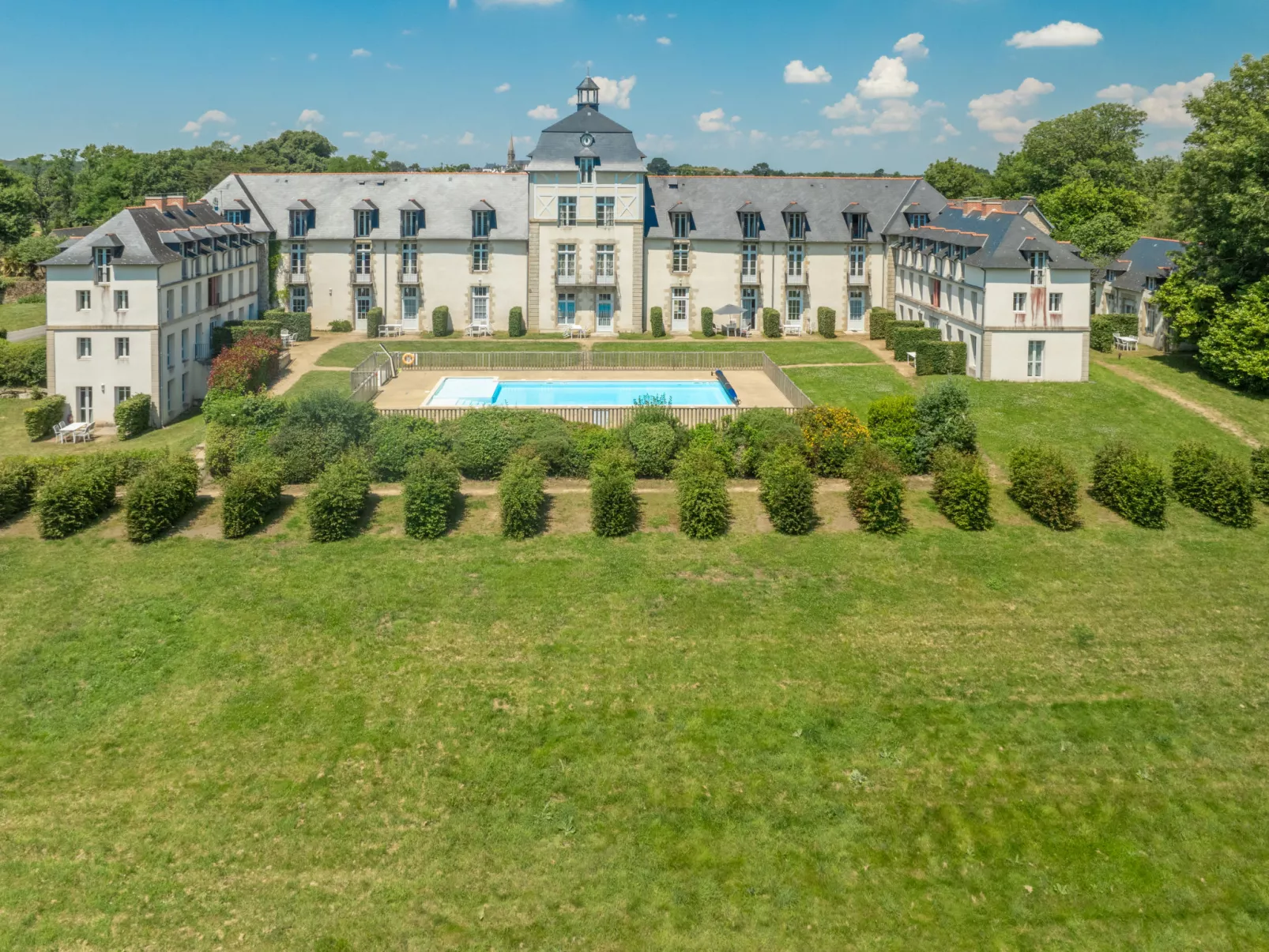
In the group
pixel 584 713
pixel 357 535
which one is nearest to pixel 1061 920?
pixel 584 713

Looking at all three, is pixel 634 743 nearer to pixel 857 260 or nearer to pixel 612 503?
pixel 612 503

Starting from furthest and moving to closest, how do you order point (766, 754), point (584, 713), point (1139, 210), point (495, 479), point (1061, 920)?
point (1139, 210) < point (495, 479) < point (584, 713) < point (766, 754) < point (1061, 920)

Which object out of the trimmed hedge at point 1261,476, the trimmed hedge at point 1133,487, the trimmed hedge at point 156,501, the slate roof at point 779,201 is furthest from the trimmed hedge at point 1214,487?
the trimmed hedge at point 156,501

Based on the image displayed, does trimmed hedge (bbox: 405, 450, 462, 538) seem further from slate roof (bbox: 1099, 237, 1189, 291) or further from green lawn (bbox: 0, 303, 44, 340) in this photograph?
green lawn (bbox: 0, 303, 44, 340)

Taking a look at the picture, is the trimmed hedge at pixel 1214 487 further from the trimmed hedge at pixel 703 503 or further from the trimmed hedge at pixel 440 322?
the trimmed hedge at pixel 440 322

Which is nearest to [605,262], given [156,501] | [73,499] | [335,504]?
[335,504]

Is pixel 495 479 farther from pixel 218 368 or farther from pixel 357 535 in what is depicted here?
pixel 218 368
